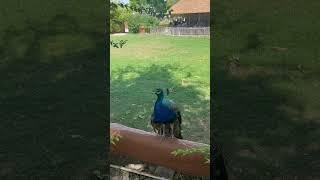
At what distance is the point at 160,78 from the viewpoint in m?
5.81

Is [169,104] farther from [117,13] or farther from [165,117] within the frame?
[117,13]

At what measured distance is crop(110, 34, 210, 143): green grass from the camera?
4832 mm

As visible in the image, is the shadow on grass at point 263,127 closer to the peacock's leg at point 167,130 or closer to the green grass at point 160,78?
the peacock's leg at point 167,130

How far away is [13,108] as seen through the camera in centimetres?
253

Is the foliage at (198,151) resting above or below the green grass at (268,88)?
below

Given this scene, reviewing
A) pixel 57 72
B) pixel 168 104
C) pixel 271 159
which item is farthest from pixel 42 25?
pixel 271 159

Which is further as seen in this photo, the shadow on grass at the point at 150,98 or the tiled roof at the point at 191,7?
the tiled roof at the point at 191,7

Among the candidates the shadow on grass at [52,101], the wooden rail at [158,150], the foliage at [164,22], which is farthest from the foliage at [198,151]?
the foliage at [164,22]

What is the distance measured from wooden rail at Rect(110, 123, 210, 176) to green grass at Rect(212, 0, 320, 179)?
500mm

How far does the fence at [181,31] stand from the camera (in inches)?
260

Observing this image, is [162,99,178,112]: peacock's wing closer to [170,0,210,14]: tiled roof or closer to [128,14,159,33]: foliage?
[128,14,159,33]: foliage

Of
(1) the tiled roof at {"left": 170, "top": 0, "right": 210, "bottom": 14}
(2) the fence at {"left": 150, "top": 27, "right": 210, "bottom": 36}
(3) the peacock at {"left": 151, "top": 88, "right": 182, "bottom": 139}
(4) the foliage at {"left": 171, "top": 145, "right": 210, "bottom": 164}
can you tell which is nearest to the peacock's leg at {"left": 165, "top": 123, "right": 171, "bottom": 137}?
(3) the peacock at {"left": 151, "top": 88, "right": 182, "bottom": 139}

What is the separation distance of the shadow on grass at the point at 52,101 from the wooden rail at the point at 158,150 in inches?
26.5

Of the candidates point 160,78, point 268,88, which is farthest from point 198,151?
point 160,78
